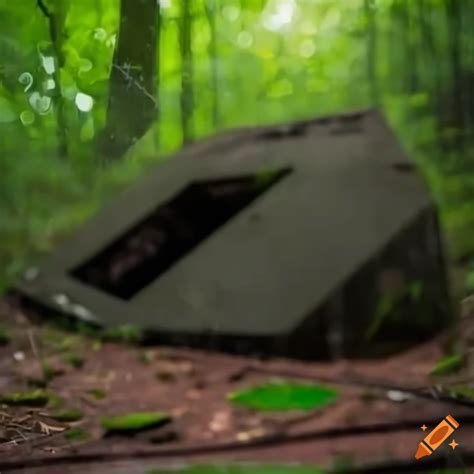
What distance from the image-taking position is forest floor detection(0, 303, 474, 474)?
30.7 inches

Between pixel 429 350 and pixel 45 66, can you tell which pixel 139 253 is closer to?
pixel 429 350

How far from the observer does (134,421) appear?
3.42 ft

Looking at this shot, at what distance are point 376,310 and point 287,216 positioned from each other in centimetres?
47

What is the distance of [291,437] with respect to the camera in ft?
3.20

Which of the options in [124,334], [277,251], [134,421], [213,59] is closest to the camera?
[134,421]

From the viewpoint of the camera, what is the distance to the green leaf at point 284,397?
48.5 inches

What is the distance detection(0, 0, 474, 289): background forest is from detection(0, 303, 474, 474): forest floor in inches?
13.9

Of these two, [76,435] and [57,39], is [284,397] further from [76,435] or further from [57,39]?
[57,39]

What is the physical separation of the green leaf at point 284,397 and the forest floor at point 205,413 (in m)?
0.03

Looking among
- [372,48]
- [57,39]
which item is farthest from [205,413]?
[372,48]

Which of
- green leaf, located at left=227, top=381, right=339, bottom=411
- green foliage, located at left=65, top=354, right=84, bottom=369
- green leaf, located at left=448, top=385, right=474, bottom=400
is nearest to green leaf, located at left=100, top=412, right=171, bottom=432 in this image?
green leaf, located at left=227, top=381, right=339, bottom=411

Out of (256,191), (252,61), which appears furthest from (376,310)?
(252,61)

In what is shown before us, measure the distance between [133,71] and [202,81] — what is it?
1.40 ft

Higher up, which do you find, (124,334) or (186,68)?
(186,68)
